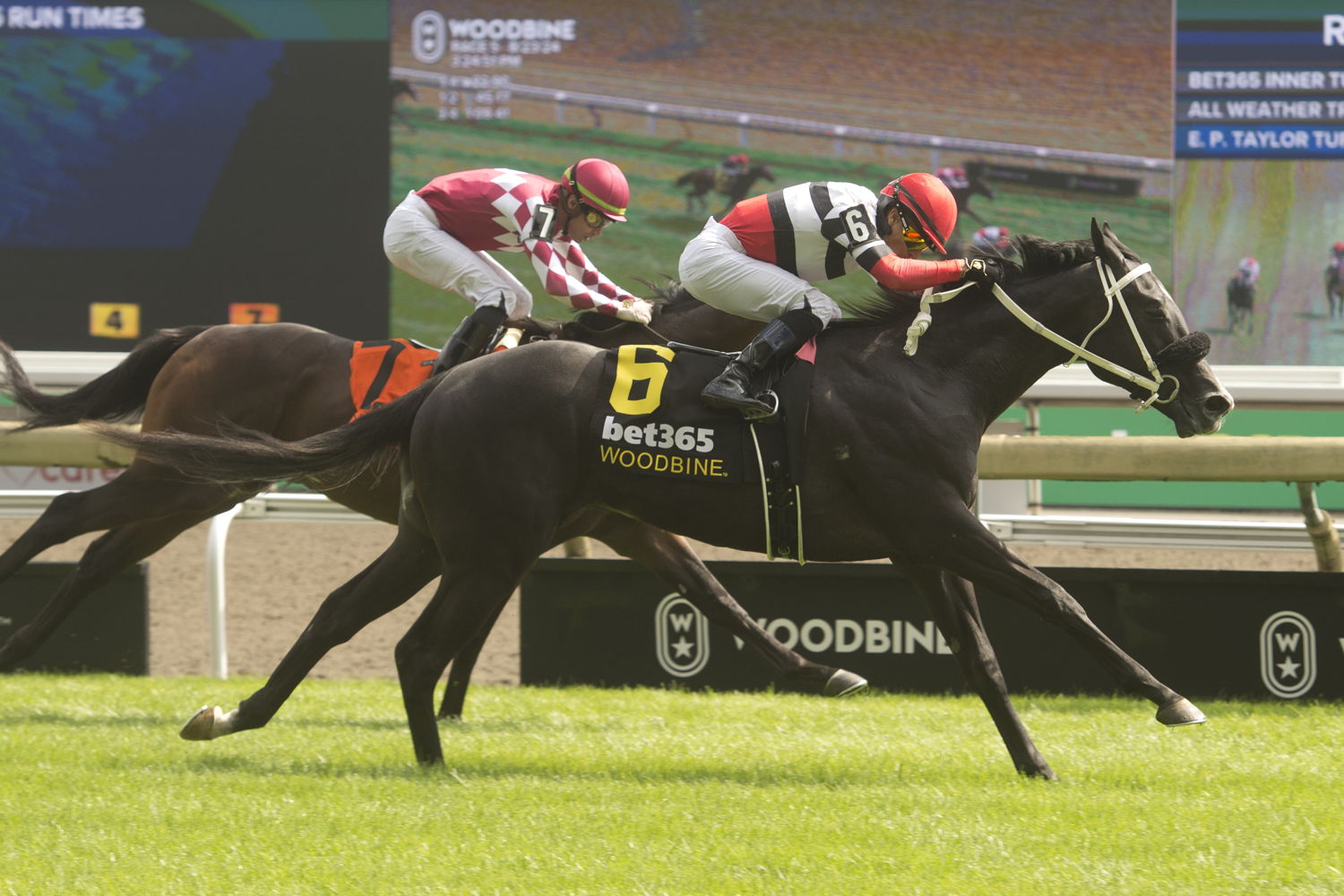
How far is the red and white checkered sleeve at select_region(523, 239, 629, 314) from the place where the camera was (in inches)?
184

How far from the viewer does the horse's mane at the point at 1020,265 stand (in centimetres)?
418

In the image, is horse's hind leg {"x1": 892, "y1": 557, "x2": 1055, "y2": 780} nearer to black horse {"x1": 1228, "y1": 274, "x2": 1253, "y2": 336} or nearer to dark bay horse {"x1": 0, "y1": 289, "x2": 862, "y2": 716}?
dark bay horse {"x1": 0, "y1": 289, "x2": 862, "y2": 716}

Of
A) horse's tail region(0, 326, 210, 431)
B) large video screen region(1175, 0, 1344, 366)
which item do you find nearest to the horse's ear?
horse's tail region(0, 326, 210, 431)

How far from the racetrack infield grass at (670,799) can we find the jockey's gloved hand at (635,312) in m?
1.25

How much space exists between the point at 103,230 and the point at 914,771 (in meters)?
11.2

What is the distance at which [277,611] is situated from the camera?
Answer: 23.5 feet

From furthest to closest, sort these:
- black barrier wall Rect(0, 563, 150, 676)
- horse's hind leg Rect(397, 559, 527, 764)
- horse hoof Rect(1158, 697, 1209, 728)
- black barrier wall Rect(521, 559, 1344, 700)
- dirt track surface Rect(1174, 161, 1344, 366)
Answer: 1. dirt track surface Rect(1174, 161, 1344, 366)
2. black barrier wall Rect(0, 563, 150, 676)
3. black barrier wall Rect(521, 559, 1344, 700)
4. horse's hind leg Rect(397, 559, 527, 764)
5. horse hoof Rect(1158, 697, 1209, 728)

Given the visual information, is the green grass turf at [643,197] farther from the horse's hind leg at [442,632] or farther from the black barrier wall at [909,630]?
the horse's hind leg at [442,632]

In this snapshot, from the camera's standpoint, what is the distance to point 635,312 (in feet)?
15.2

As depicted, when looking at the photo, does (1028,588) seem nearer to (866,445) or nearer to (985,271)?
(866,445)

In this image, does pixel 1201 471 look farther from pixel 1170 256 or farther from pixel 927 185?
pixel 1170 256

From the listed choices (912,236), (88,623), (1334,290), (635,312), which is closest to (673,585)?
(635,312)

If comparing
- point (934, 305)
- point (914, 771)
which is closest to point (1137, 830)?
point (914, 771)

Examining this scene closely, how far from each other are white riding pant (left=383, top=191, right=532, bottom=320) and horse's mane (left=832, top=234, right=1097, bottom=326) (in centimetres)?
130
